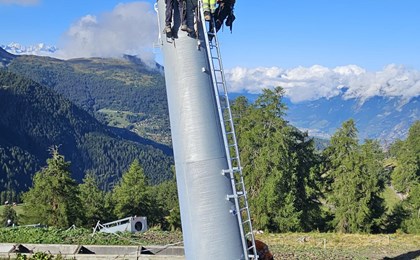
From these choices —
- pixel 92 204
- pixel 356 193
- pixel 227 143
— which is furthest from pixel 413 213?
pixel 227 143

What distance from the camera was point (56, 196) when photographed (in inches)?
1996

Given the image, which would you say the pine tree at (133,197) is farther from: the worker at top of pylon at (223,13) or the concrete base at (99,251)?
the worker at top of pylon at (223,13)

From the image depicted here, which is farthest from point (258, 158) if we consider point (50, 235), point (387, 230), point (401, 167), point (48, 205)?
point (401, 167)

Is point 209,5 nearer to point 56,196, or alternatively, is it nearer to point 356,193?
point 56,196

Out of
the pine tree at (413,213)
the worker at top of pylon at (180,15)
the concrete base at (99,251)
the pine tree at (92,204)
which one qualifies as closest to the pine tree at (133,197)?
the pine tree at (92,204)

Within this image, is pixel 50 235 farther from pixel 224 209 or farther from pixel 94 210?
pixel 94 210

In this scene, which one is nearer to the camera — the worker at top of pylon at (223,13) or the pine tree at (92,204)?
the worker at top of pylon at (223,13)

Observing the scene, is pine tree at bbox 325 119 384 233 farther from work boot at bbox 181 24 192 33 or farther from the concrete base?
work boot at bbox 181 24 192 33

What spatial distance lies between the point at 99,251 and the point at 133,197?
145ft

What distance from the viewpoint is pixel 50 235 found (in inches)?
822

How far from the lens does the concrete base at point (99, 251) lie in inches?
628

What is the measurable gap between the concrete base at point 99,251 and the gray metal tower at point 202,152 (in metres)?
7.74

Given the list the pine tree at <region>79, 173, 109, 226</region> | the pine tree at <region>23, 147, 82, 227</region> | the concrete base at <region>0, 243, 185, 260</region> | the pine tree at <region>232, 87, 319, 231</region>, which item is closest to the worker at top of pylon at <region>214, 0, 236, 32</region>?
the concrete base at <region>0, 243, 185, 260</region>

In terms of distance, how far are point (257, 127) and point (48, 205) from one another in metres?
25.5
